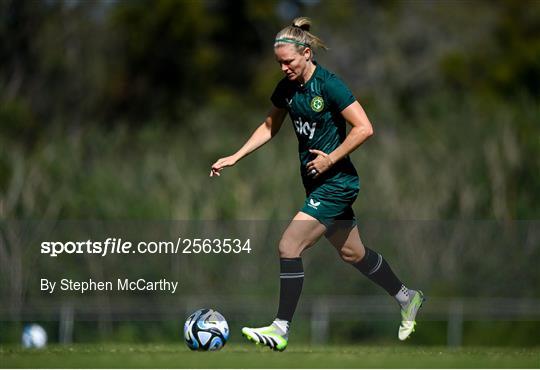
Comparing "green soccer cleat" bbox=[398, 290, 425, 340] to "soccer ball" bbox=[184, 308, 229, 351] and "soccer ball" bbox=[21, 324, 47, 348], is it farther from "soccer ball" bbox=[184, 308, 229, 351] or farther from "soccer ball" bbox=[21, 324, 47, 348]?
"soccer ball" bbox=[21, 324, 47, 348]

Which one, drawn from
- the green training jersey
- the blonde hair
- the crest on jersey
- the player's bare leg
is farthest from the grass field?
the blonde hair

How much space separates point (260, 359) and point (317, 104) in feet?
7.37

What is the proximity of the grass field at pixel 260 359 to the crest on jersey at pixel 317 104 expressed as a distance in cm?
204

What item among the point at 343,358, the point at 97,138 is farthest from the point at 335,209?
the point at 97,138

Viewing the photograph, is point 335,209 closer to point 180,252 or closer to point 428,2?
point 180,252

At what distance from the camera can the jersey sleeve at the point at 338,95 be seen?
29.1 ft

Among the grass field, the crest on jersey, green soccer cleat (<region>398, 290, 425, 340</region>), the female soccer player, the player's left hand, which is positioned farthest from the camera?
green soccer cleat (<region>398, 290, 425, 340</region>)

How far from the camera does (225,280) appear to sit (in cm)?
2056

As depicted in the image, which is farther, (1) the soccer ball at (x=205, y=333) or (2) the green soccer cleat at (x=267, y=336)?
(1) the soccer ball at (x=205, y=333)

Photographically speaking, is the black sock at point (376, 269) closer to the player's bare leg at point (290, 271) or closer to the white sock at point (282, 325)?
the player's bare leg at point (290, 271)

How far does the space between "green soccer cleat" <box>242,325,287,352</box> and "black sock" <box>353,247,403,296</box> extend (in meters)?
1.00

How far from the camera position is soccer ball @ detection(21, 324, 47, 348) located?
15969mm

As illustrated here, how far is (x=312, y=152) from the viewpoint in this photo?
9.02m

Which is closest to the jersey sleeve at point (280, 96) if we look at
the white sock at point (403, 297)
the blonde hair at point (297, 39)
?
the blonde hair at point (297, 39)
